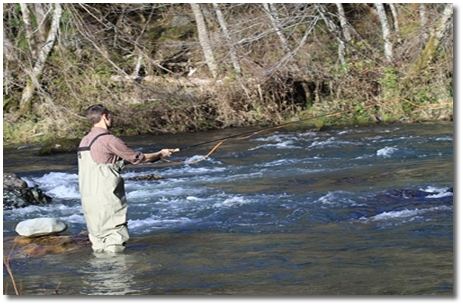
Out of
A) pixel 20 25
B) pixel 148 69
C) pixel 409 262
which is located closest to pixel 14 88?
pixel 20 25

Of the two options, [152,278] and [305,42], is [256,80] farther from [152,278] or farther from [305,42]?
[152,278]

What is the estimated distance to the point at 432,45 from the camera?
19.8m

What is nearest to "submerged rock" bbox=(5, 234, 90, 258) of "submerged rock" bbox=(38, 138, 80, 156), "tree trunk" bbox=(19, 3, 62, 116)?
"submerged rock" bbox=(38, 138, 80, 156)

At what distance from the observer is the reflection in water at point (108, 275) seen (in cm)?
686

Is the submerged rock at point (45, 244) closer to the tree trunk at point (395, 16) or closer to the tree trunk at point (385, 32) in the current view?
the tree trunk at point (385, 32)

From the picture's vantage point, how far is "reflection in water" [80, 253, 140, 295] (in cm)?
686

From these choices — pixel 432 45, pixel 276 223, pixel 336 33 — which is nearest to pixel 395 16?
pixel 336 33

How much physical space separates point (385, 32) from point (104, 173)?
1439cm

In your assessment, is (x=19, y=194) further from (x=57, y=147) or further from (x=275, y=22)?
(x=275, y=22)

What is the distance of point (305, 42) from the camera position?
2100 centimetres

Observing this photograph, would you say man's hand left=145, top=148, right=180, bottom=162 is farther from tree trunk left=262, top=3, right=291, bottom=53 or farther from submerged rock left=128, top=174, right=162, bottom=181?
tree trunk left=262, top=3, right=291, bottom=53

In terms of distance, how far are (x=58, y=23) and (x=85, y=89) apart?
1825 millimetres

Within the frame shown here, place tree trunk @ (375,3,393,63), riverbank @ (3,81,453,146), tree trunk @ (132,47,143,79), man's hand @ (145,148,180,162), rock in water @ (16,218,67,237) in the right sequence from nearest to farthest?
man's hand @ (145,148,180,162) → rock in water @ (16,218,67,237) → riverbank @ (3,81,453,146) → tree trunk @ (375,3,393,63) → tree trunk @ (132,47,143,79)

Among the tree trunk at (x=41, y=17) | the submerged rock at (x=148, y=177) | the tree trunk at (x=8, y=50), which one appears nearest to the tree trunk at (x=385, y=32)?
the tree trunk at (x=41, y=17)
